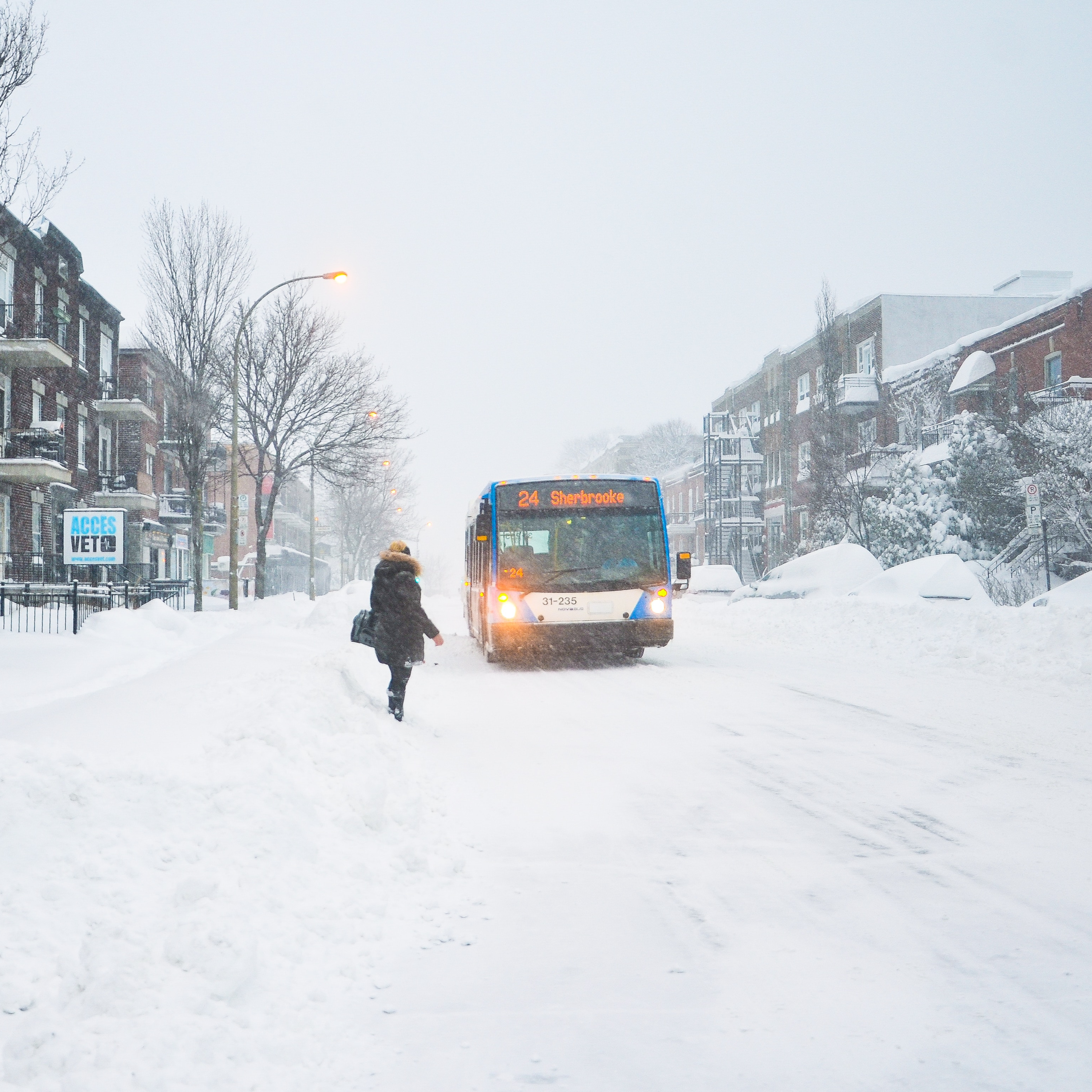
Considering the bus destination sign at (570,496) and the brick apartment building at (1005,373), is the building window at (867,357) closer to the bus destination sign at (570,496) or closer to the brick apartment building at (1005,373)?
the brick apartment building at (1005,373)

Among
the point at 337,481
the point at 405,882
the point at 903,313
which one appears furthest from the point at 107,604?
the point at 903,313

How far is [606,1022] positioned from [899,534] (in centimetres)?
3063

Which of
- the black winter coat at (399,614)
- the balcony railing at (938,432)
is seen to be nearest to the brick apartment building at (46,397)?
the black winter coat at (399,614)

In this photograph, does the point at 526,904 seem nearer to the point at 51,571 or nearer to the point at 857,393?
the point at 51,571

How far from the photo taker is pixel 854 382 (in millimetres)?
43688

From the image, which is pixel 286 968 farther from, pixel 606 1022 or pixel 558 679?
pixel 558 679

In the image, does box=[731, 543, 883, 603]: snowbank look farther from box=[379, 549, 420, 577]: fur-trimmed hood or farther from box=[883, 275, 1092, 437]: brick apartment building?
box=[379, 549, 420, 577]: fur-trimmed hood

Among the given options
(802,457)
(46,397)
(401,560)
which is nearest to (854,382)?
(802,457)

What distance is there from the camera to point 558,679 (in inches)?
546

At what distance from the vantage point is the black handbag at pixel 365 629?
9.61m

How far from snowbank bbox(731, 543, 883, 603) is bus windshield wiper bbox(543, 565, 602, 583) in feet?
40.2

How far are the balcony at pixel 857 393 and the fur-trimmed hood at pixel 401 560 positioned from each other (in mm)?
36167

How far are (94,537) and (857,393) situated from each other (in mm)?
33356

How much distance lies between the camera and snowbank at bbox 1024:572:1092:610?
16938 mm
